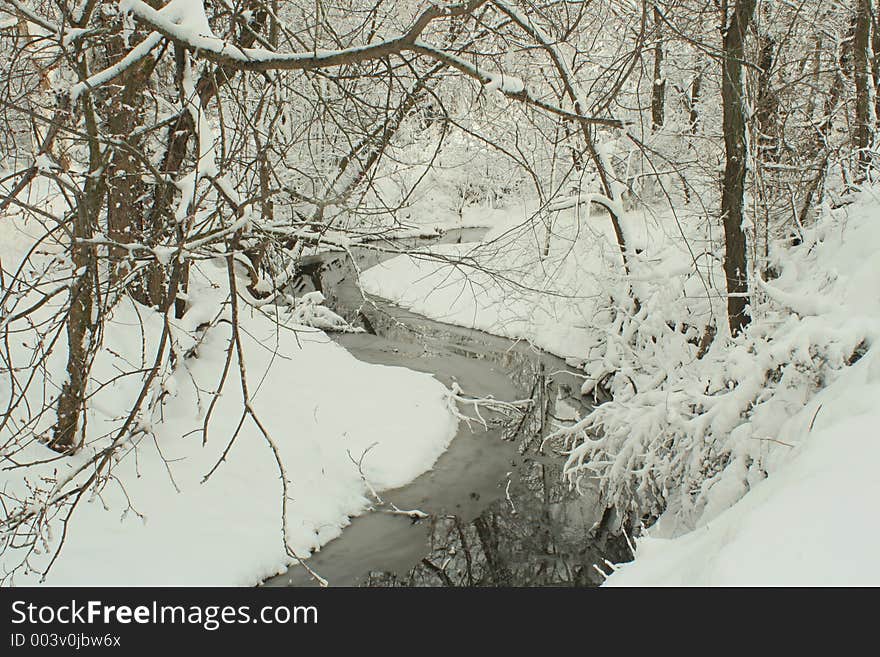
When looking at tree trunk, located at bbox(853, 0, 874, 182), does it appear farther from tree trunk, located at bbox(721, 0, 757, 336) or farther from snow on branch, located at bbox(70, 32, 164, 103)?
snow on branch, located at bbox(70, 32, 164, 103)

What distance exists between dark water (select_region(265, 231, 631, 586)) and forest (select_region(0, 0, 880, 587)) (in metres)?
0.05

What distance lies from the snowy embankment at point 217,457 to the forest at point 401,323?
0.13 feet

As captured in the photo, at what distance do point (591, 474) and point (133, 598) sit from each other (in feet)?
19.9

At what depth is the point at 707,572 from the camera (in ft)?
7.98

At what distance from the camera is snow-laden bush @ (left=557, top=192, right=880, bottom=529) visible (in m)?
4.37

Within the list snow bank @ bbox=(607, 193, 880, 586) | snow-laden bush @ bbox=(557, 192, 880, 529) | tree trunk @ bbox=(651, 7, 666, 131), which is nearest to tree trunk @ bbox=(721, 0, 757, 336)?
snow-laden bush @ bbox=(557, 192, 880, 529)

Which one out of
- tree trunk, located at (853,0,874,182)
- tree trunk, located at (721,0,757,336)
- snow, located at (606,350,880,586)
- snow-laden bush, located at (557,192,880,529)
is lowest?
snow, located at (606,350,880,586)

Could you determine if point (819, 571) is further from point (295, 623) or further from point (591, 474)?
point (591, 474)

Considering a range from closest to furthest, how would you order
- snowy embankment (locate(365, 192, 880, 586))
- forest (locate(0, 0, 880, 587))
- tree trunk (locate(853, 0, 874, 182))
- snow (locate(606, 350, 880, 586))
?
snow (locate(606, 350, 880, 586)) < snowy embankment (locate(365, 192, 880, 586)) < forest (locate(0, 0, 880, 587)) < tree trunk (locate(853, 0, 874, 182))

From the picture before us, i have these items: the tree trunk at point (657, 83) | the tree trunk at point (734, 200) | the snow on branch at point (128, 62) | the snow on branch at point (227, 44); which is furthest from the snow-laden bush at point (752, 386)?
the snow on branch at point (128, 62)

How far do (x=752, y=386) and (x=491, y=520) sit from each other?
145 inches

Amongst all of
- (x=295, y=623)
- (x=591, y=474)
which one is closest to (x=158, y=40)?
(x=295, y=623)

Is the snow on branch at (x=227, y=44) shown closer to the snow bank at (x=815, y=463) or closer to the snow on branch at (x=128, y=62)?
the snow on branch at (x=128, y=62)

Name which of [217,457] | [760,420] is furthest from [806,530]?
[217,457]
